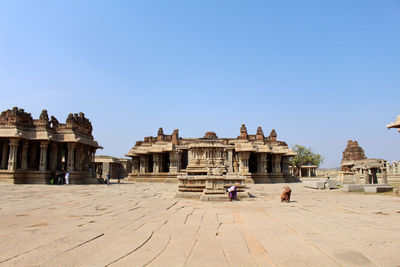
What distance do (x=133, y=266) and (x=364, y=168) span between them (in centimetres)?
2201

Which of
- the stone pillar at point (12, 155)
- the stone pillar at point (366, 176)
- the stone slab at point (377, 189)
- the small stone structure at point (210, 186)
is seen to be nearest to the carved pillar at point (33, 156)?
the stone pillar at point (12, 155)

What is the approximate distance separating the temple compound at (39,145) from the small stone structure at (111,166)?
42.6 feet

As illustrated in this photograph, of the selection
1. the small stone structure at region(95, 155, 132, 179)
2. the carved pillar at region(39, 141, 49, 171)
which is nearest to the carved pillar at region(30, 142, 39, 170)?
the carved pillar at region(39, 141, 49, 171)

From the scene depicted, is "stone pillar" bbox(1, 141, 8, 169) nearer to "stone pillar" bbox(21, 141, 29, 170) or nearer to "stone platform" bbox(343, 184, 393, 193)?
"stone pillar" bbox(21, 141, 29, 170)

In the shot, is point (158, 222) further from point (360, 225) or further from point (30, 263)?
point (360, 225)

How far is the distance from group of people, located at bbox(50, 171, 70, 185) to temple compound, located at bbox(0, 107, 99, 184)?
0.53 m

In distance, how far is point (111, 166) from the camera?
1767 inches

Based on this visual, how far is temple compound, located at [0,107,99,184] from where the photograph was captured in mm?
23562

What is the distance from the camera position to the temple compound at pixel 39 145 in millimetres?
23562

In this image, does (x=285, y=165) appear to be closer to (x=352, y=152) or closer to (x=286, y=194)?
(x=286, y=194)

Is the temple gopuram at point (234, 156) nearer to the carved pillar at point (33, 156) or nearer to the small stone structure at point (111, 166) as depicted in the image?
the small stone structure at point (111, 166)

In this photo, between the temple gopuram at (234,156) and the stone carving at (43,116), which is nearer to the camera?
the stone carving at (43,116)

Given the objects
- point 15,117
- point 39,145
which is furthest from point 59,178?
point 15,117

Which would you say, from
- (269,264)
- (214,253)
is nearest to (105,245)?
(214,253)
